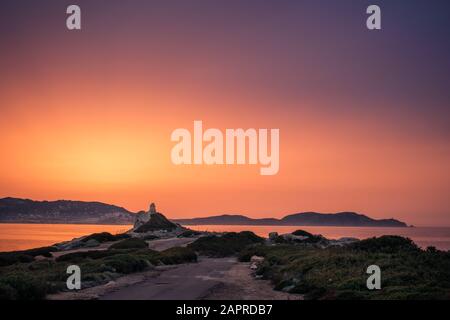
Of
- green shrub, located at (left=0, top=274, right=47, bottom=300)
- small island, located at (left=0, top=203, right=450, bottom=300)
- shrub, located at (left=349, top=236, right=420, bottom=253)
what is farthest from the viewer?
shrub, located at (left=349, top=236, right=420, bottom=253)

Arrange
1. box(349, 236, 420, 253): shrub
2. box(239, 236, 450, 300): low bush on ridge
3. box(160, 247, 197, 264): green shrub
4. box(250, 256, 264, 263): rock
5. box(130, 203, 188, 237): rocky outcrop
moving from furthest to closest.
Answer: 1. box(130, 203, 188, 237): rocky outcrop
2. box(250, 256, 264, 263): rock
3. box(160, 247, 197, 264): green shrub
4. box(349, 236, 420, 253): shrub
5. box(239, 236, 450, 300): low bush on ridge

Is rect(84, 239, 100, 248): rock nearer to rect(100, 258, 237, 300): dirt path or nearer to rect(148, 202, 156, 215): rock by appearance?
rect(100, 258, 237, 300): dirt path

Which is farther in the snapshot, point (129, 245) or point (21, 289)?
point (129, 245)

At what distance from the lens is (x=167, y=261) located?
54.4 meters

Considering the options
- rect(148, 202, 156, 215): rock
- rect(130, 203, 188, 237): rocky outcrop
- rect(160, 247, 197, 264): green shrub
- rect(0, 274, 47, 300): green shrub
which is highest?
rect(0, 274, 47, 300): green shrub

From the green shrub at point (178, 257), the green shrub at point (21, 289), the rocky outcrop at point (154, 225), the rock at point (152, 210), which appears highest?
the green shrub at point (21, 289)

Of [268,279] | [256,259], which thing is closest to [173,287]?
[268,279]

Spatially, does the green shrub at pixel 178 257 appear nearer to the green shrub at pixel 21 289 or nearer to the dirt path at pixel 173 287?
the dirt path at pixel 173 287

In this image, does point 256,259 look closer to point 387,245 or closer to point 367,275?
point 387,245

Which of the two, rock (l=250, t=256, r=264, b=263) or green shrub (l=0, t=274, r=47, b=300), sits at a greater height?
green shrub (l=0, t=274, r=47, b=300)

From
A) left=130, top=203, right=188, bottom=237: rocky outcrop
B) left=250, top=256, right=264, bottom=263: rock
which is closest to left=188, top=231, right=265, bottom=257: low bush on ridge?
left=250, top=256, right=264, bottom=263: rock

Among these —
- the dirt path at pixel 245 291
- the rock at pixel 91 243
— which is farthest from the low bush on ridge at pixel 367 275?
A: the rock at pixel 91 243

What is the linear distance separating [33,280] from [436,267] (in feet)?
85.5
